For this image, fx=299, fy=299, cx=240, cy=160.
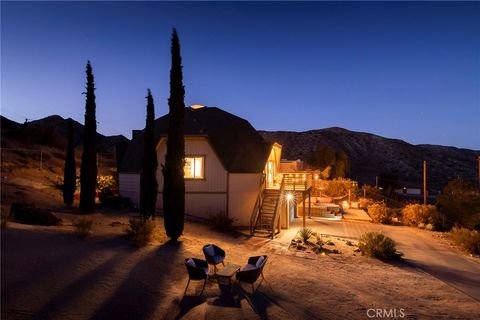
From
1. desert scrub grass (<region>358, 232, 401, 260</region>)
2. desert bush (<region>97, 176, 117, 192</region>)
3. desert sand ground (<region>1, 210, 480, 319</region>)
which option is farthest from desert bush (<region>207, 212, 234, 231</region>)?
desert bush (<region>97, 176, 117, 192</region>)

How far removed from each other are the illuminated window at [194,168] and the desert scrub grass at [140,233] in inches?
303

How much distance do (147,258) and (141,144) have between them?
620 inches

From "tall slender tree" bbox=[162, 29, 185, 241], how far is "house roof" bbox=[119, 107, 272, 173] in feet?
19.5

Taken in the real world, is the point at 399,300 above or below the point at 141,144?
below

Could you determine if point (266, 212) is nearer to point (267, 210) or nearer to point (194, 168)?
point (267, 210)

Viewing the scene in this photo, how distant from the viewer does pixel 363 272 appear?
10.0 metres

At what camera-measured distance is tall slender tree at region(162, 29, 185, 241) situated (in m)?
12.6

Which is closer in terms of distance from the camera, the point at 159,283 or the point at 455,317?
the point at 455,317

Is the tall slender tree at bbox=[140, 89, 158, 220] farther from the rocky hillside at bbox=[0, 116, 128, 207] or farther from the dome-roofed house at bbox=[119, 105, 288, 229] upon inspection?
the rocky hillside at bbox=[0, 116, 128, 207]

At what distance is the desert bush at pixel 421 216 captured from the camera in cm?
2073

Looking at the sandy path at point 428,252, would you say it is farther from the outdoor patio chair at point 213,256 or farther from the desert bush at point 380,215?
the outdoor patio chair at point 213,256

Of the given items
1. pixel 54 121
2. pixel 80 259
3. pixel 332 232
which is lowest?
pixel 332 232

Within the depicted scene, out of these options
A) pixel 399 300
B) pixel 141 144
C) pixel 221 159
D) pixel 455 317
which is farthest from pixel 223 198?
pixel 455 317

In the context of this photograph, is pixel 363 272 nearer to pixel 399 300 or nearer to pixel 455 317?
pixel 399 300
